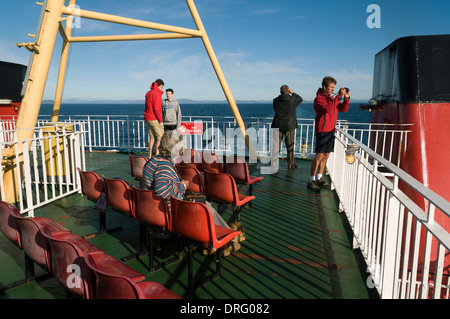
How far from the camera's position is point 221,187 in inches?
160

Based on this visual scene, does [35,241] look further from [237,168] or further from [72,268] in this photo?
[237,168]

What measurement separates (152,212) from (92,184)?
141 centimetres

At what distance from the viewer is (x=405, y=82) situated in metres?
6.81

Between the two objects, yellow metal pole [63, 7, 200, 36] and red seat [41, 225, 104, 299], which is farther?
yellow metal pole [63, 7, 200, 36]

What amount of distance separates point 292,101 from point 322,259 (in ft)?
16.7

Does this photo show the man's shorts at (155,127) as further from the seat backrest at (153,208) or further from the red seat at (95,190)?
the seat backrest at (153,208)

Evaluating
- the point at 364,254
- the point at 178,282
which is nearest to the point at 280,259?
the point at 364,254

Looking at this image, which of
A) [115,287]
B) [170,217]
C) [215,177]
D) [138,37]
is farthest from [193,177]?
[138,37]

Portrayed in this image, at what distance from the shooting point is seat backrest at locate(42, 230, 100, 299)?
1997 mm

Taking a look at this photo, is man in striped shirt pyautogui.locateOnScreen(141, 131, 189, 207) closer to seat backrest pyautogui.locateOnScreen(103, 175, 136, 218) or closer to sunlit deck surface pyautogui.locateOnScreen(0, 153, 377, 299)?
seat backrest pyautogui.locateOnScreen(103, 175, 136, 218)

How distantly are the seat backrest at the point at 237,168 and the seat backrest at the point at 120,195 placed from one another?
2011mm

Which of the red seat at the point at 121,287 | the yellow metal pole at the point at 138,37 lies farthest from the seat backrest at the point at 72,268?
the yellow metal pole at the point at 138,37

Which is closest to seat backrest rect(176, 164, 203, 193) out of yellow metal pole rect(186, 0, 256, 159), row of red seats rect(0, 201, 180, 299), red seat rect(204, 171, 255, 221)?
red seat rect(204, 171, 255, 221)

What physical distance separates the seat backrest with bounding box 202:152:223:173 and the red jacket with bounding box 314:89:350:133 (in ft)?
6.48
